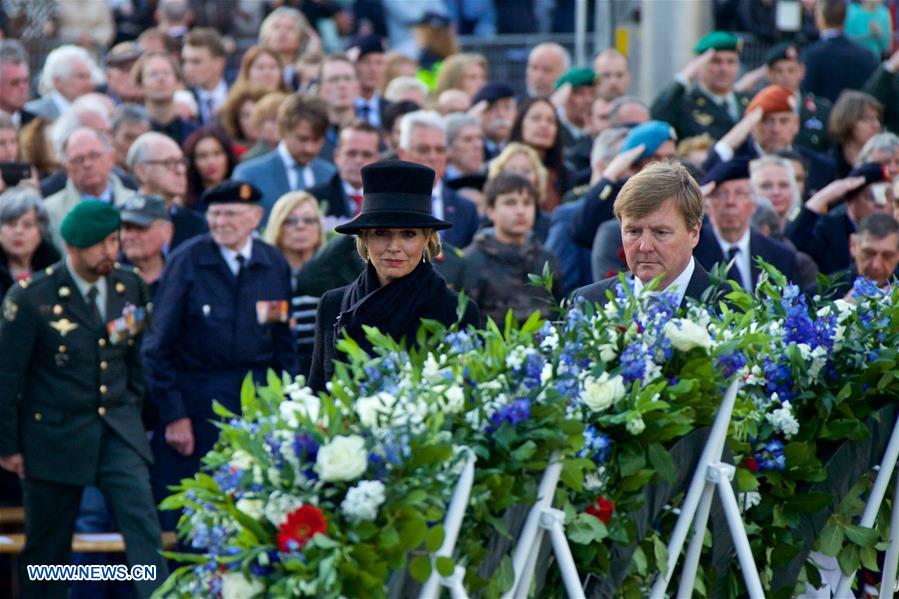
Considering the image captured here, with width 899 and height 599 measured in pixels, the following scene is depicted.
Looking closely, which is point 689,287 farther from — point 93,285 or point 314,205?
point 314,205

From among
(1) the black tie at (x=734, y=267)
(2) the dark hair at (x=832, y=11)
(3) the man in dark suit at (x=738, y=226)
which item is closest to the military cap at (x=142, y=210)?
(3) the man in dark suit at (x=738, y=226)

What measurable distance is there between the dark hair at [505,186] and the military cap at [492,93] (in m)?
3.43

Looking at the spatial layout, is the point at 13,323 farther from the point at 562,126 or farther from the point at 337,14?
the point at 337,14

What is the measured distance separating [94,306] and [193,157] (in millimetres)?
3031

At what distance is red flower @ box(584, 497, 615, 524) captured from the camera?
4293 millimetres

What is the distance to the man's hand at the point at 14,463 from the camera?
757 cm

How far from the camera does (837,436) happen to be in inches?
194

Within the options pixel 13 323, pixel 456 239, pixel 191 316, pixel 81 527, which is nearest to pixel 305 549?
pixel 13 323

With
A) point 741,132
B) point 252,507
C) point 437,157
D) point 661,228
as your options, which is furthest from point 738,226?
point 252,507

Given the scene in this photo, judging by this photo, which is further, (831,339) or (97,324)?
(97,324)

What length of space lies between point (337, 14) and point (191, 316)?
8064 mm

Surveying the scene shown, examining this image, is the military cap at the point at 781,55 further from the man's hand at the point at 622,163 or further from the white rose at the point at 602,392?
the white rose at the point at 602,392

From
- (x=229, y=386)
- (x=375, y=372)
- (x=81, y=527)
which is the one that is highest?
(x=375, y=372)

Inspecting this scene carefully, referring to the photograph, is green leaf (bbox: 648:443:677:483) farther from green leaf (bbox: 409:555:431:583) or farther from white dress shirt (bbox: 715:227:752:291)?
white dress shirt (bbox: 715:227:752:291)
